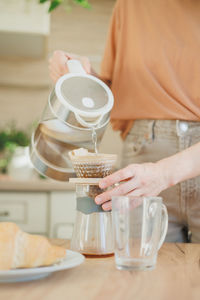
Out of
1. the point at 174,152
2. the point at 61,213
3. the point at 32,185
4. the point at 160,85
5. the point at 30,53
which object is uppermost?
the point at 160,85

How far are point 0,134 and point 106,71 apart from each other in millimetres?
1343

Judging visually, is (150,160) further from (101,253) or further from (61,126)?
(101,253)

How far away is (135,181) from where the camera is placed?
701 mm

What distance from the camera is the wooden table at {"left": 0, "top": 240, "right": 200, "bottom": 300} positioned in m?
0.49

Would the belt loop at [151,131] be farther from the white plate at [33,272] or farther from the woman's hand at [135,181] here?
the white plate at [33,272]

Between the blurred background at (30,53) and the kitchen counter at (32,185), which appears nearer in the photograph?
the kitchen counter at (32,185)

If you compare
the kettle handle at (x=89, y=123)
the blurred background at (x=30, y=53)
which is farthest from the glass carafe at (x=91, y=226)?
the blurred background at (x=30, y=53)

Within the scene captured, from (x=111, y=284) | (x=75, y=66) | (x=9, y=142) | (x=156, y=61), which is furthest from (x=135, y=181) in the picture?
(x=9, y=142)

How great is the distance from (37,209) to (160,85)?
1.05 m

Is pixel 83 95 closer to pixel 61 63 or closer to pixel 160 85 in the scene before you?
pixel 61 63

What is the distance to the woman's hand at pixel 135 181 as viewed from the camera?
0.67 m

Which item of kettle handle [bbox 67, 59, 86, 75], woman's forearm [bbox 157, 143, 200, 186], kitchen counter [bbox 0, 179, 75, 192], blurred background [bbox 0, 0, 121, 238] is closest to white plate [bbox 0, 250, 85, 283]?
woman's forearm [bbox 157, 143, 200, 186]

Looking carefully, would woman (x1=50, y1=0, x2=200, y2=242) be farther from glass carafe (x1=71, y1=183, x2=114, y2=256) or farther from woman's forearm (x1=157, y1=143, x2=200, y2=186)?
glass carafe (x1=71, y1=183, x2=114, y2=256)

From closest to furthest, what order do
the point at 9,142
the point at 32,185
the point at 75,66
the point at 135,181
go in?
the point at 135,181
the point at 75,66
the point at 32,185
the point at 9,142
